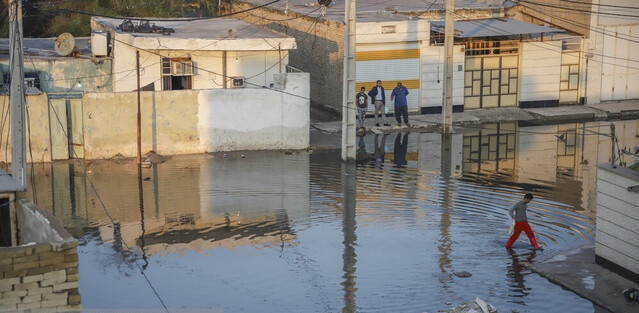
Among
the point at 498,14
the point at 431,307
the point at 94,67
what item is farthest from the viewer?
the point at 498,14

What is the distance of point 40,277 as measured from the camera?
11266 millimetres

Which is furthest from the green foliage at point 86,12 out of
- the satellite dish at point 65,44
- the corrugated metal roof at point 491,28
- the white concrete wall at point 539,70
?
the white concrete wall at point 539,70

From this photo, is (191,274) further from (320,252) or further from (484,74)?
(484,74)

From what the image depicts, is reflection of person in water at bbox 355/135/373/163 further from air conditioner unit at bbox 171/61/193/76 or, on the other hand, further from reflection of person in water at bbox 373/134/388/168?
air conditioner unit at bbox 171/61/193/76

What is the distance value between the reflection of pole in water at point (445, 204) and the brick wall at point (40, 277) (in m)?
8.21

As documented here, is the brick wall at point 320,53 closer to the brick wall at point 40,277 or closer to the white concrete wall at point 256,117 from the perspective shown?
the white concrete wall at point 256,117

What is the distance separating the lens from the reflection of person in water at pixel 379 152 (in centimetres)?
2738

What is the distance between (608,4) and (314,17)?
10246mm

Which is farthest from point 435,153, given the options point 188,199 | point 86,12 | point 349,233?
point 86,12

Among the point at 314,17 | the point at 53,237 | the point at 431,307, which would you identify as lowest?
the point at 431,307

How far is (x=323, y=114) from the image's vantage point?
3447 centimetres

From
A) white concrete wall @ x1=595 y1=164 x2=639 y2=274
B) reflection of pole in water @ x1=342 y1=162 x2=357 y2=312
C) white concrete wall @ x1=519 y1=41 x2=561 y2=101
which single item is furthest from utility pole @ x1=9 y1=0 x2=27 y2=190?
white concrete wall @ x1=519 y1=41 x2=561 y2=101

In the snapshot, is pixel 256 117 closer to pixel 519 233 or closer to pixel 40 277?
pixel 519 233

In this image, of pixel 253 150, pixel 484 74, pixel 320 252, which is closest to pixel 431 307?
pixel 320 252
